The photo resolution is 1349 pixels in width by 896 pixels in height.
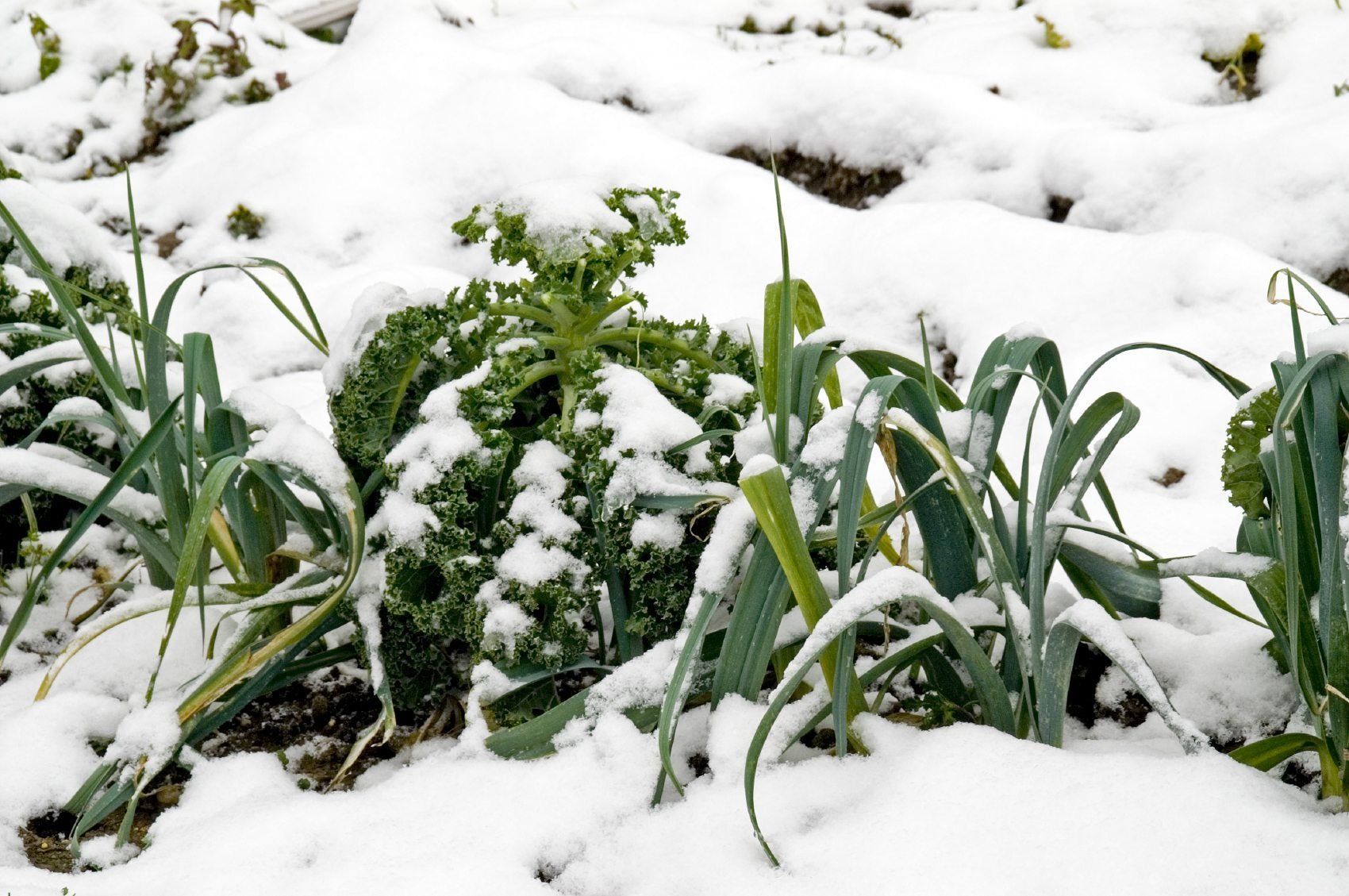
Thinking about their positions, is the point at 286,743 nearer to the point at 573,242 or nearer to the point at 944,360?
the point at 573,242

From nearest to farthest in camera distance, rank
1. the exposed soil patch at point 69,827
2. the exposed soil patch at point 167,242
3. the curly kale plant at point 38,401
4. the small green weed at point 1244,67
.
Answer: the exposed soil patch at point 69,827
the curly kale plant at point 38,401
the small green weed at point 1244,67
the exposed soil patch at point 167,242

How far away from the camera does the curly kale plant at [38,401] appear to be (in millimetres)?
1788

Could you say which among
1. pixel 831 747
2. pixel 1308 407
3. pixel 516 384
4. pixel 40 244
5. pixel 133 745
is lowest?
pixel 133 745

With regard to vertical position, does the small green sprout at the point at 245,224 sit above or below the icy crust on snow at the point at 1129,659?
below

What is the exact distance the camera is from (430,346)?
1.45 metres

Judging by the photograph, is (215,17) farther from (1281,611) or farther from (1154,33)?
(1281,611)

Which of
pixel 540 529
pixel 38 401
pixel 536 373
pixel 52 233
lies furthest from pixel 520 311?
pixel 52 233

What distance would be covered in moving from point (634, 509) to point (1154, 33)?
8.87 feet

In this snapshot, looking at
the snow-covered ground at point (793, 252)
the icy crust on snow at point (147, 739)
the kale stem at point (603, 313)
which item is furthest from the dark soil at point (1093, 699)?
the icy crust on snow at point (147, 739)

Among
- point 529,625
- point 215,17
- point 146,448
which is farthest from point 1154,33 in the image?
point 215,17

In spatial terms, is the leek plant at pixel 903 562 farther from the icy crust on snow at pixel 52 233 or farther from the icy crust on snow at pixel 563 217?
the icy crust on snow at pixel 52 233

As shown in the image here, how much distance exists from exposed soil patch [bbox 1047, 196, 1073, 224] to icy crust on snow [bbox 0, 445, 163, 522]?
7.21 feet

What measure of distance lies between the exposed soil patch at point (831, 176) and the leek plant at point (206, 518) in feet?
5.72

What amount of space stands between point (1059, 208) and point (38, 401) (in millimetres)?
2321
